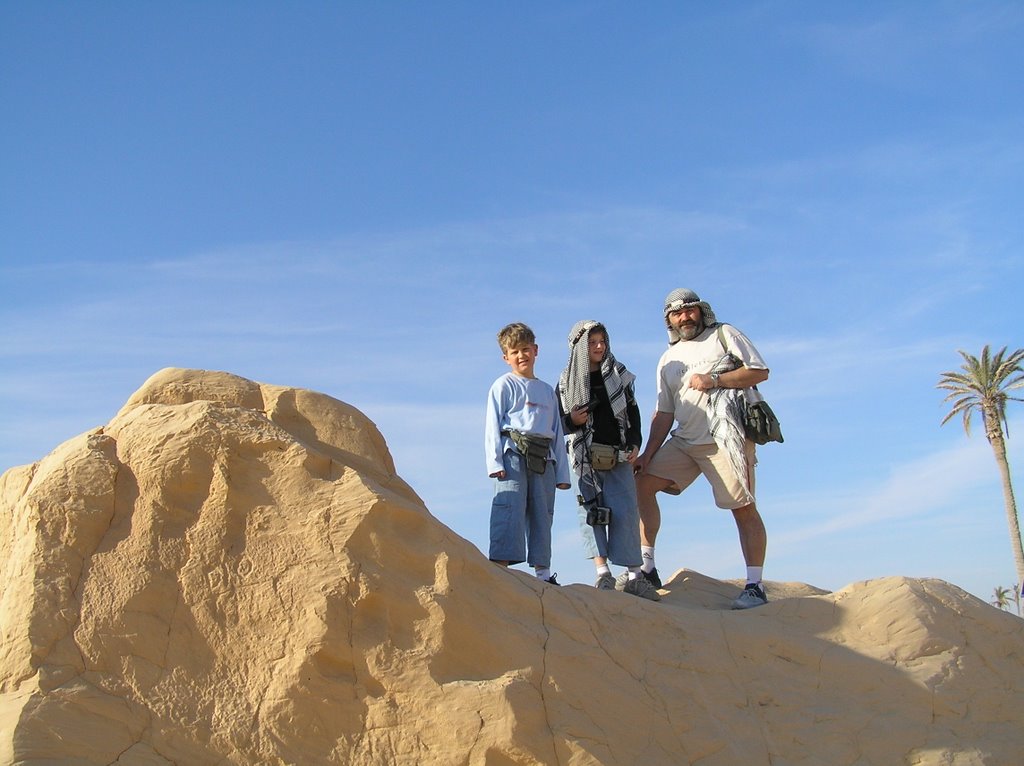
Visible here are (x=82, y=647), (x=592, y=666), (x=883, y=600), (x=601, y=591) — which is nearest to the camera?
(x=82, y=647)

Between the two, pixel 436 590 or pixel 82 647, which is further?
pixel 436 590

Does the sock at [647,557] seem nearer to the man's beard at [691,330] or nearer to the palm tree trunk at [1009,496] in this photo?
the man's beard at [691,330]

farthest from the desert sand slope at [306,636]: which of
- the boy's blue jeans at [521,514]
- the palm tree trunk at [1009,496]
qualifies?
the palm tree trunk at [1009,496]

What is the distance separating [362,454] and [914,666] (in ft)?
10.4

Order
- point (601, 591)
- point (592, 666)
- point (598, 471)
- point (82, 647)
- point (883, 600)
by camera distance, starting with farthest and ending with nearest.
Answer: point (598, 471), point (883, 600), point (601, 591), point (592, 666), point (82, 647)

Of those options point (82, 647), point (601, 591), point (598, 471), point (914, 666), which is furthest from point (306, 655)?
point (914, 666)

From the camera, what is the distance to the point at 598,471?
616 cm

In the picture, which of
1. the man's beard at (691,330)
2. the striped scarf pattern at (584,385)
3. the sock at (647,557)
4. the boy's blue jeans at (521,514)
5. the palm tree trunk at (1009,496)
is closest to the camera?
the boy's blue jeans at (521,514)

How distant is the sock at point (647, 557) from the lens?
6.42m

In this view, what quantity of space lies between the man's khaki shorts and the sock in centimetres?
40

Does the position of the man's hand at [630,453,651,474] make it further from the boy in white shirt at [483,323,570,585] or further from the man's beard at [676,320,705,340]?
the man's beard at [676,320,705,340]

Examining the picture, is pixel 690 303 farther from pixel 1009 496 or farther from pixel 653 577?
pixel 1009 496

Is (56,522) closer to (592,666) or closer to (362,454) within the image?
(362,454)

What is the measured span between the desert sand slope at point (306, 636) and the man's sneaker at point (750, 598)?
2.88 ft
